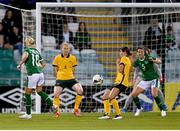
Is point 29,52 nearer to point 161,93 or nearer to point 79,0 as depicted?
point 161,93

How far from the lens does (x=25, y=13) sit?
20.2 metres

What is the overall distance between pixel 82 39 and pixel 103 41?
0.67 metres

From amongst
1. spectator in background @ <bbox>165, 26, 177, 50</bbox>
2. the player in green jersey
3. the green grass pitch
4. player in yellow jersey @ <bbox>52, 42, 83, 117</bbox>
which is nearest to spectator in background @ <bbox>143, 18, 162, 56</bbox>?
spectator in background @ <bbox>165, 26, 177, 50</bbox>

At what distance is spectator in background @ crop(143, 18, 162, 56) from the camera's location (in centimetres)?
2094

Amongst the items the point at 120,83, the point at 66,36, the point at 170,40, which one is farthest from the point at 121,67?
→ the point at 66,36

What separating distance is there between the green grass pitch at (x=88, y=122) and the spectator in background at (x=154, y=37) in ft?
9.22

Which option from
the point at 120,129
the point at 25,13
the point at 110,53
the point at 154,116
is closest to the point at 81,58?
the point at 110,53

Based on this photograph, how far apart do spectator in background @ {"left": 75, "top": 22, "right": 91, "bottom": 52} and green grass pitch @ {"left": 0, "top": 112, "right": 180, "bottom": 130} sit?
128 inches

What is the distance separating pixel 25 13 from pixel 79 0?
4.22 meters

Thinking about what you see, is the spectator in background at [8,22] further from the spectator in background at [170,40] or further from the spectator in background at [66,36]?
the spectator in background at [170,40]

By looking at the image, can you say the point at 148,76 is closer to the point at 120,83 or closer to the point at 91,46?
the point at 120,83

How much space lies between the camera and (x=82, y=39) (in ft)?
70.1

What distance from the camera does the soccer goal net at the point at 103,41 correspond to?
20594 mm

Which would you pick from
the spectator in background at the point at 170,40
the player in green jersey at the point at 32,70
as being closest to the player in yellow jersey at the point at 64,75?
the player in green jersey at the point at 32,70
